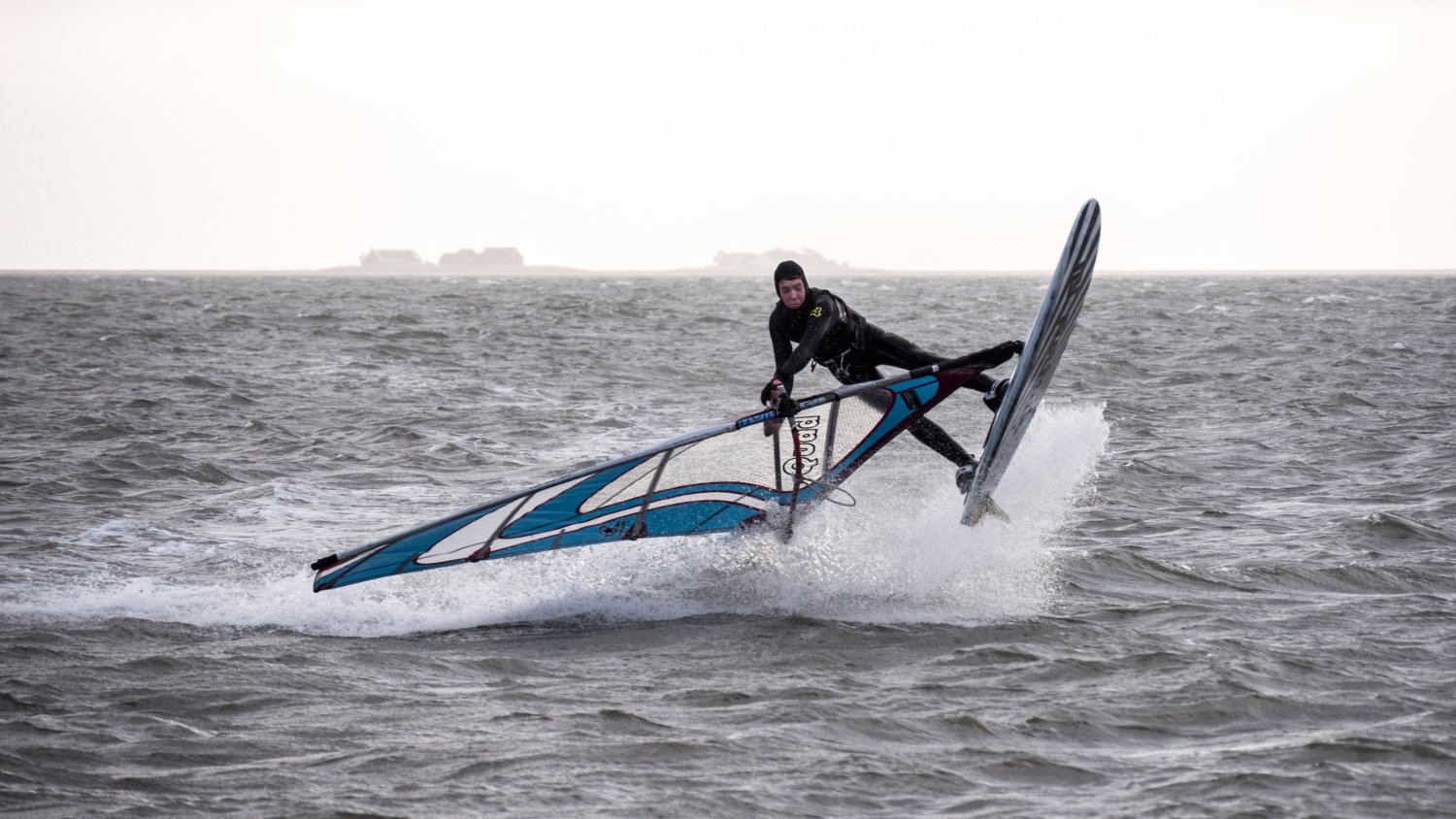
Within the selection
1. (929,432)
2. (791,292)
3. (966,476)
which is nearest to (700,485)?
(791,292)

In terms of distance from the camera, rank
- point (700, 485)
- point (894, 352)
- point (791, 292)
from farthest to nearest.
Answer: point (894, 352) → point (700, 485) → point (791, 292)

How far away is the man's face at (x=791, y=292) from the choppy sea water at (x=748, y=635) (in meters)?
1.22

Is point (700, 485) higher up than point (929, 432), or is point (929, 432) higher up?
point (929, 432)

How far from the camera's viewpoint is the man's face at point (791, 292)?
705 cm

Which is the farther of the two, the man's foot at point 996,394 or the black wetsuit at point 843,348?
the man's foot at point 996,394

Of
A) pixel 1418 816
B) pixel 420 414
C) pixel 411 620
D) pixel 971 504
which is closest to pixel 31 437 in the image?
pixel 420 414

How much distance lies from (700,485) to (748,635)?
4.14ft

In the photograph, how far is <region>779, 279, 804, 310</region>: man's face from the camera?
7053mm

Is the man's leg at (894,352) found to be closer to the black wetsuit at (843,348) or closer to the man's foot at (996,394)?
the black wetsuit at (843,348)

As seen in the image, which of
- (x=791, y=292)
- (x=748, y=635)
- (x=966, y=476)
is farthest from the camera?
(x=966, y=476)

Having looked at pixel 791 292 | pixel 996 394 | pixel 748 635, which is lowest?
pixel 748 635

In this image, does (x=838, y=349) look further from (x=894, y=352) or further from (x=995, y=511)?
(x=995, y=511)

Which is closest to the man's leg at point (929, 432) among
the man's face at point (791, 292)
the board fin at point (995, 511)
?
the board fin at point (995, 511)

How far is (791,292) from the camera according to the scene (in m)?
7.10
